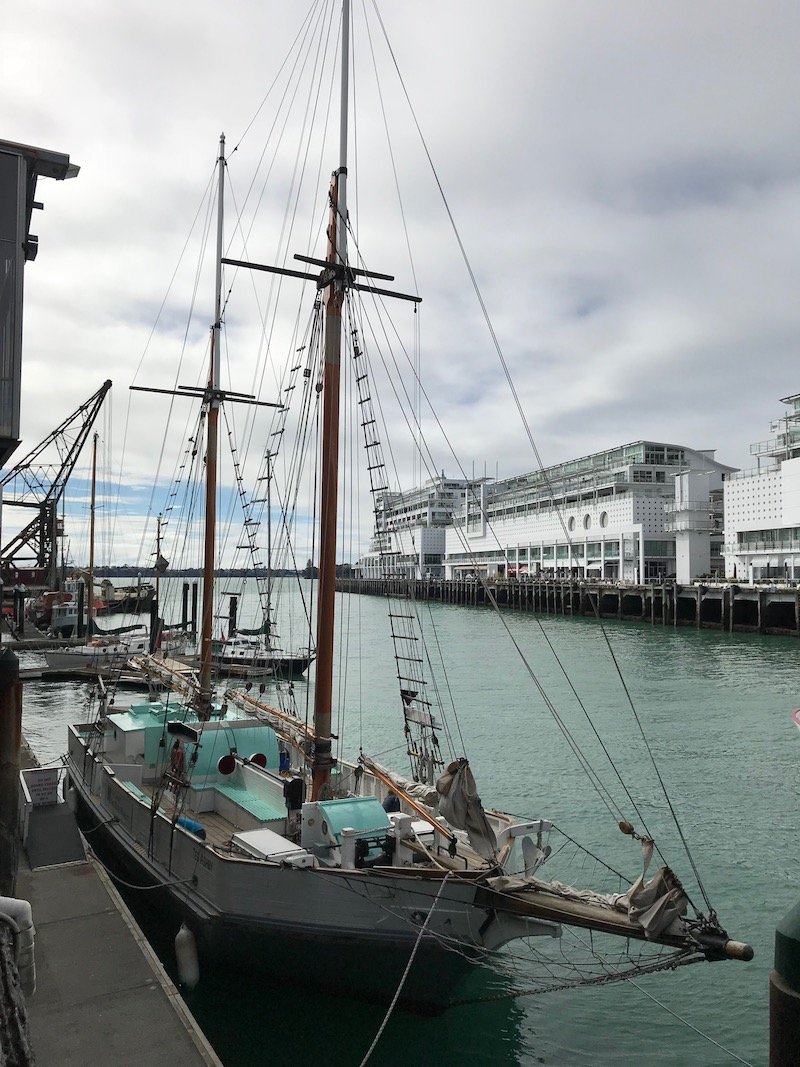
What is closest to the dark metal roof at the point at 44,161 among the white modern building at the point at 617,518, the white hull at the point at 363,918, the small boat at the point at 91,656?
the white hull at the point at 363,918

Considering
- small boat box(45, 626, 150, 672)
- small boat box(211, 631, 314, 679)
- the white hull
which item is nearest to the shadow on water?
the white hull

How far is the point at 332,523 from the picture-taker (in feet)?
46.7

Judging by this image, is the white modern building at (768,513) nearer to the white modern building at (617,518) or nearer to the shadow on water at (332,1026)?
the white modern building at (617,518)

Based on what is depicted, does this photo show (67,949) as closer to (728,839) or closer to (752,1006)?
(752,1006)

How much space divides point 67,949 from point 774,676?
136 ft

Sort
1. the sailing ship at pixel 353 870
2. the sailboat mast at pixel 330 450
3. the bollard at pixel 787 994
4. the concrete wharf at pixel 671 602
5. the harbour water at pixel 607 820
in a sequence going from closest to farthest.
Result: the bollard at pixel 787 994
the sailing ship at pixel 353 870
the harbour water at pixel 607 820
the sailboat mast at pixel 330 450
the concrete wharf at pixel 671 602

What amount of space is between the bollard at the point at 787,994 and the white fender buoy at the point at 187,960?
8840mm

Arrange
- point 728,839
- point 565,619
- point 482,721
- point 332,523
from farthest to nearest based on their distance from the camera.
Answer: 1. point 565,619
2. point 482,721
3. point 728,839
4. point 332,523

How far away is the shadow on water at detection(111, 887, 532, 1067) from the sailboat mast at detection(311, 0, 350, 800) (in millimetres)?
3080

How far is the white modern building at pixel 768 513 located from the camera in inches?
2744

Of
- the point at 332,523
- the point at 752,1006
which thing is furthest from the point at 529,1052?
the point at 332,523

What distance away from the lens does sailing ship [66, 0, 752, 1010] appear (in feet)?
32.2

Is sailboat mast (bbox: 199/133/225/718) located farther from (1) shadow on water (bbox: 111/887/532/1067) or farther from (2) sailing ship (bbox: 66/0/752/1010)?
(1) shadow on water (bbox: 111/887/532/1067)

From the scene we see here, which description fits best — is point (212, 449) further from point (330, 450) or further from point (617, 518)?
point (617, 518)
